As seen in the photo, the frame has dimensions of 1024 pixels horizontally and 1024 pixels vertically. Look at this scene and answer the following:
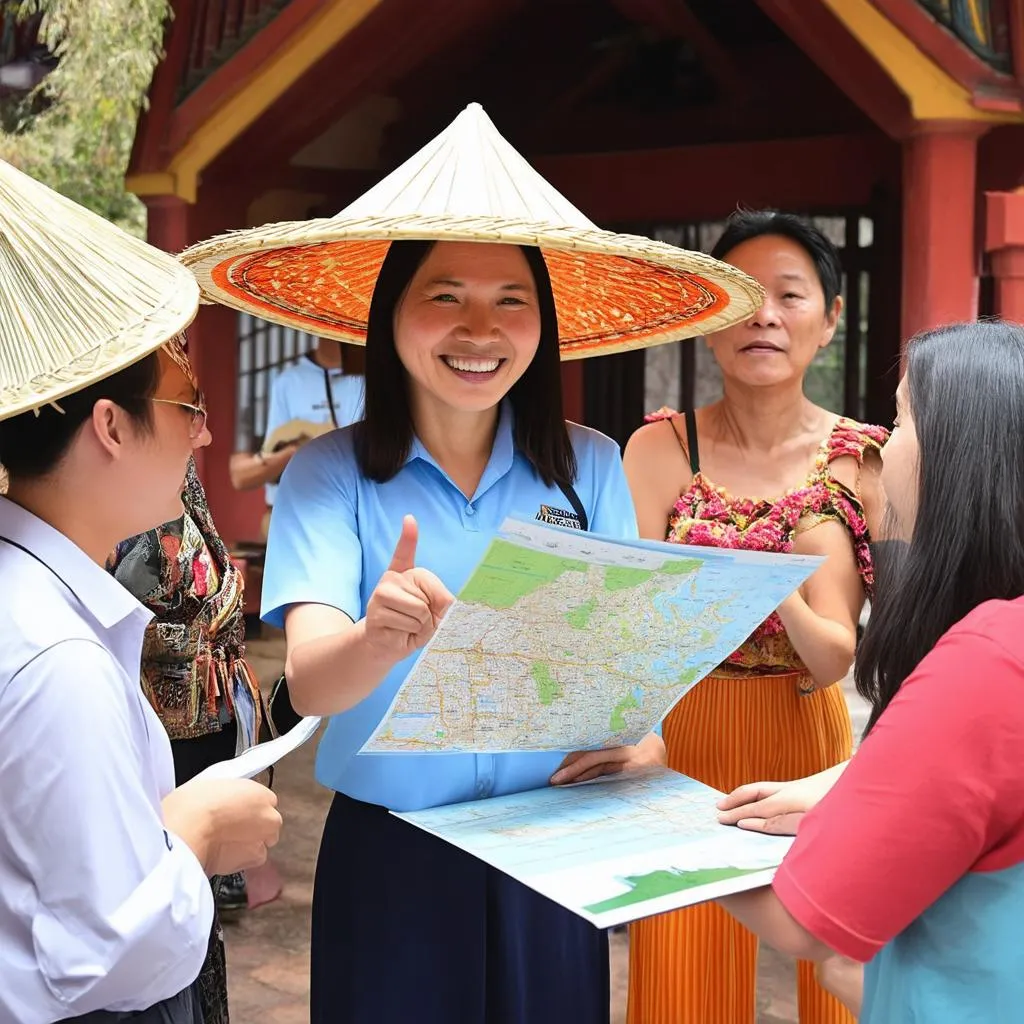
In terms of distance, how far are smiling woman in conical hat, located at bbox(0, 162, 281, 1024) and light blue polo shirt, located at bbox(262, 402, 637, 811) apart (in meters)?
0.29

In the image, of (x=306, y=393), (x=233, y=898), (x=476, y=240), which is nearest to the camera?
(x=476, y=240)

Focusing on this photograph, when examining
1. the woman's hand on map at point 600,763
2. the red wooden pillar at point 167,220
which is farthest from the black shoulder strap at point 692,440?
the red wooden pillar at point 167,220

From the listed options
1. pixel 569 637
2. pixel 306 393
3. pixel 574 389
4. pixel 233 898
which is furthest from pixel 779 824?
pixel 574 389

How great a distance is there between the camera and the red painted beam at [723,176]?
24.3 ft

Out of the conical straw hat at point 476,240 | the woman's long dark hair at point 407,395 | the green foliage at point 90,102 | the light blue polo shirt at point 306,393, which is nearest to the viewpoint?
the conical straw hat at point 476,240

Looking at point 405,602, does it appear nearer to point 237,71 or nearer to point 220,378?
point 237,71

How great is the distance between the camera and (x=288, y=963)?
3764mm

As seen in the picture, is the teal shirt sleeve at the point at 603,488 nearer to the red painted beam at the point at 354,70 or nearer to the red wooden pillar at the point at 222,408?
the red painted beam at the point at 354,70

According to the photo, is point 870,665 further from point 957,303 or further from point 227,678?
point 957,303

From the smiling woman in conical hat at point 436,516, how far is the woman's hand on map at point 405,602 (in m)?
0.12

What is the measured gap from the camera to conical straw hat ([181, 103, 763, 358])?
1.69 meters

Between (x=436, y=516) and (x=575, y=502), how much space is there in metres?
0.21

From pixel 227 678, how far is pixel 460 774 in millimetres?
1054

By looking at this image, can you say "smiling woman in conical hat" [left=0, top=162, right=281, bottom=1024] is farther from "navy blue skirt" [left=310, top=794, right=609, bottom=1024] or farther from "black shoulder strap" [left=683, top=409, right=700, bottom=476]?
"black shoulder strap" [left=683, top=409, right=700, bottom=476]
